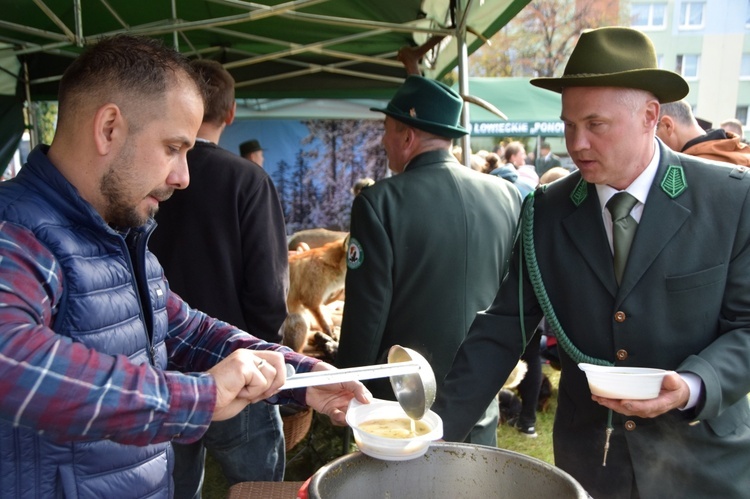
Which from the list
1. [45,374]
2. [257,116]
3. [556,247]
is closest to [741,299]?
[556,247]

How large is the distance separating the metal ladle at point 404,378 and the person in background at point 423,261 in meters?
1.33

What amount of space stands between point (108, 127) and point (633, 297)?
4.98ft

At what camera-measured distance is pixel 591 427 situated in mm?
2141

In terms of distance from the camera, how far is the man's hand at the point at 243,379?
143 cm

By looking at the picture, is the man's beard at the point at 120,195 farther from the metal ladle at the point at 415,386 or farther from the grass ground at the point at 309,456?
the grass ground at the point at 309,456

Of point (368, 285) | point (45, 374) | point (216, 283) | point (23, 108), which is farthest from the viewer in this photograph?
point (23, 108)

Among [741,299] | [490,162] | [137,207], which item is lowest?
[490,162]

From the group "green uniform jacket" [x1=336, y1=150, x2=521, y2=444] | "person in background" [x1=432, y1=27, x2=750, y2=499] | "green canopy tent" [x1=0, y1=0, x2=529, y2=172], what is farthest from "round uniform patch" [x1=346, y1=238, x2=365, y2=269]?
"green canopy tent" [x1=0, y1=0, x2=529, y2=172]

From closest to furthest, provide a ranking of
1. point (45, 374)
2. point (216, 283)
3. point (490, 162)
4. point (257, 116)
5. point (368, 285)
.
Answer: point (45, 374), point (368, 285), point (216, 283), point (490, 162), point (257, 116)

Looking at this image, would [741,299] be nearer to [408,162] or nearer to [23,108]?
[408,162]

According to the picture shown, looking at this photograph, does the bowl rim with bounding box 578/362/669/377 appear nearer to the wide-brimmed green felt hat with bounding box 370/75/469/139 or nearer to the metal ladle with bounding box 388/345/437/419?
the metal ladle with bounding box 388/345/437/419

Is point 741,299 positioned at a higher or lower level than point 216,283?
higher

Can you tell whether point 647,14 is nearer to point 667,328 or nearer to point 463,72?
point 463,72

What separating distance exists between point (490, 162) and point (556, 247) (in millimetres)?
7003
